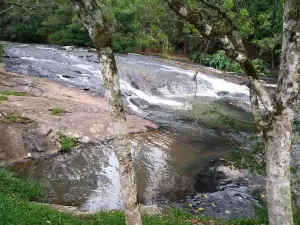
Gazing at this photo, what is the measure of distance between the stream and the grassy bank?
0.87 m

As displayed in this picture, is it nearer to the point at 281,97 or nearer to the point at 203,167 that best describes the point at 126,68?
the point at 203,167

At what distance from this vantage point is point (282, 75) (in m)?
4.58

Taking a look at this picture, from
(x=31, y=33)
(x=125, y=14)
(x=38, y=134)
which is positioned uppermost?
(x=125, y=14)

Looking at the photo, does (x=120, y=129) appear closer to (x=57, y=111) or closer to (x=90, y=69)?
(x=57, y=111)

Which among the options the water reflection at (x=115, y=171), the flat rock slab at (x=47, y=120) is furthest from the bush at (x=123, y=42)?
the water reflection at (x=115, y=171)

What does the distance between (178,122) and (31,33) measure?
91.1ft

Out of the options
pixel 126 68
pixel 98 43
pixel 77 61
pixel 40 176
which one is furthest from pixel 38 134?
pixel 77 61

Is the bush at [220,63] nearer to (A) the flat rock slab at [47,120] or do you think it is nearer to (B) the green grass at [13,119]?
(A) the flat rock slab at [47,120]

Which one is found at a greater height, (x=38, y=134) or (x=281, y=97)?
(x=281, y=97)

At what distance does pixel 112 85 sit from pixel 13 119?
351 inches

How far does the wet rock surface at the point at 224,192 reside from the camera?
9.18m

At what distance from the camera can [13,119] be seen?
1234 centimetres

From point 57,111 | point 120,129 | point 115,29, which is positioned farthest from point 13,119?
point 115,29

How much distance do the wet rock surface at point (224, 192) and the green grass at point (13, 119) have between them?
6216mm
